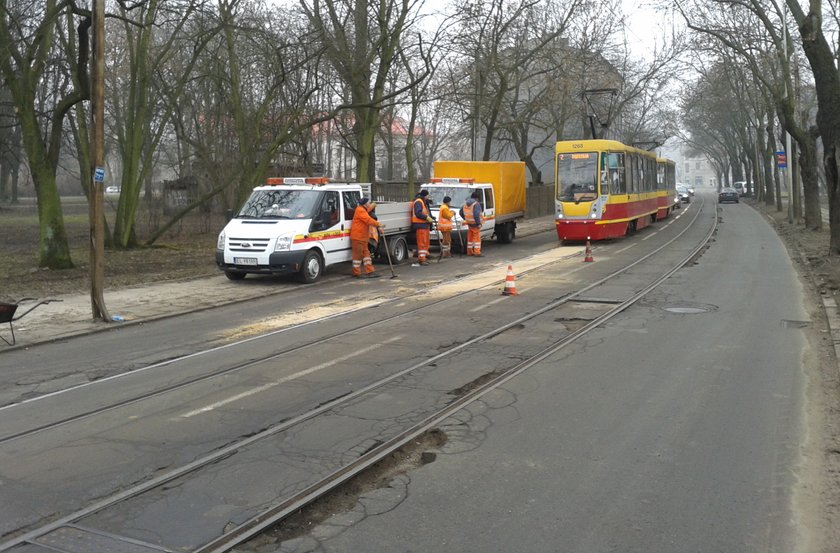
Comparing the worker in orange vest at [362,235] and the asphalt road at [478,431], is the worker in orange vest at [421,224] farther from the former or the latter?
the asphalt road at [478,431]

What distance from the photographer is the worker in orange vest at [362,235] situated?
17.7 metres

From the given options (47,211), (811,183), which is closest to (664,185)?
(811,183)

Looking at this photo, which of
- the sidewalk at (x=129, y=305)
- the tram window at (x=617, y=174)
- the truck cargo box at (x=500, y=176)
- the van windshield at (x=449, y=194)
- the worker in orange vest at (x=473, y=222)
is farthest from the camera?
the truck cargo box at (x=500, y=176)

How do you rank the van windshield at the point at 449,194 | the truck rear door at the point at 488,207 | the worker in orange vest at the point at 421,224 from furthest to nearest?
1. the truck rear door at the point at 488,207
2. the van windshield at the point at 449,194
3. the worker in orange vest at the point at 421,224

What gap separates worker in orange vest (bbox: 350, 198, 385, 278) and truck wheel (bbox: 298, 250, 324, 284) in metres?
0.91

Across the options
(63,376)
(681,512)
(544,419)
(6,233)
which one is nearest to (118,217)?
(6,233)

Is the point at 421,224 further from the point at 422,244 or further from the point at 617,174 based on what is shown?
the point at 617,174

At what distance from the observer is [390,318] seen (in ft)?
40.1

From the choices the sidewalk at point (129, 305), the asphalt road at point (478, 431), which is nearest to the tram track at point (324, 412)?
the asphalt road at point (478, 431)

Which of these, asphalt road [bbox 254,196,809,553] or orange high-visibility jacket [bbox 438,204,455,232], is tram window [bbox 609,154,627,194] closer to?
orange high-visibility jacket [bbox 438,204,455,232]

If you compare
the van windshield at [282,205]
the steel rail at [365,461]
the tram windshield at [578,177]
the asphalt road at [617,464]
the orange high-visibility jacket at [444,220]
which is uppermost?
the tram windshield at [578,177]

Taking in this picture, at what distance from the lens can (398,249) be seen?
2070 cm

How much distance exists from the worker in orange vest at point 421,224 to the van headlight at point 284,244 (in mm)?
4892

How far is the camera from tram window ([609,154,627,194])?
26.0 meters
